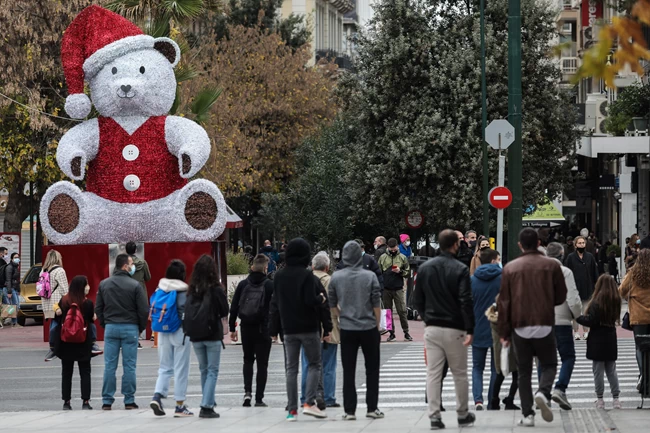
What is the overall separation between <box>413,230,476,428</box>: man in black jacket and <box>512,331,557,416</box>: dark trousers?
0.45m

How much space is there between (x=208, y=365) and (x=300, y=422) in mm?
1130

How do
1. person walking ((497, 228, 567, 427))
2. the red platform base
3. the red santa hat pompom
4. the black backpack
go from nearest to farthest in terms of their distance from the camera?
person walking ((497, 228, 567, 427)) < the black backpack < the red santa hat pompom < the red platform base

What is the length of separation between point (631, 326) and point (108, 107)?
42.0 ft

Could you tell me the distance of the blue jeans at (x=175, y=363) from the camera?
1377 cm

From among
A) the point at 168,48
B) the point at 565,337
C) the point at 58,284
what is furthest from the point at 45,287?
the point at 565,337

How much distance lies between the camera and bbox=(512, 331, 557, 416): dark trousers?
11883mm

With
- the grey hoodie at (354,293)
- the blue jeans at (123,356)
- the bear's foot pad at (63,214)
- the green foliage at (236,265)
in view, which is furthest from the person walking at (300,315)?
the green foliage at (236,265)

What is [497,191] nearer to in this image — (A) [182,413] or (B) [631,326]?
(B) [631,326]

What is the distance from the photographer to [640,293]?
14.0 meters

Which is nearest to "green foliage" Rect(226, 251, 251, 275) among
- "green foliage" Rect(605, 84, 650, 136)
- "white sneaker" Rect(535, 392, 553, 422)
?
"green foliage" Rect(605, 84, 650, 136)

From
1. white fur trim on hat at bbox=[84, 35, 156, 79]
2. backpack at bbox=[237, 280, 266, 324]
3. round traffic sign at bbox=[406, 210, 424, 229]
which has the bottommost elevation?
backpack at bbox=[237, 280, 266, 324]

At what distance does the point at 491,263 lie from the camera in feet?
45.4

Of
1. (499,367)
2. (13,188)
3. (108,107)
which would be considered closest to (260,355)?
(499,367)

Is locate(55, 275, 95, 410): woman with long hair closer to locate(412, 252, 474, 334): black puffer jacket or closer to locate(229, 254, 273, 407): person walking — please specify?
locate(229, 254, 273, 407): person walking
